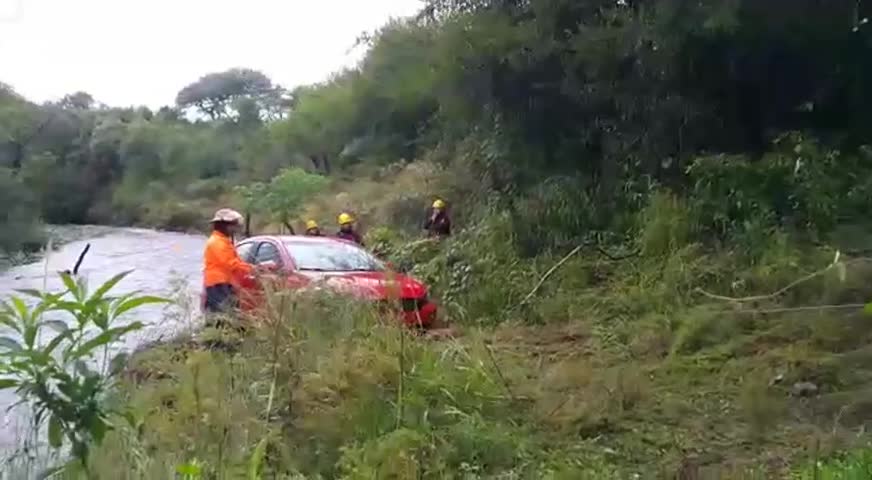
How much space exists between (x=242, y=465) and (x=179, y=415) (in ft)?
2.57

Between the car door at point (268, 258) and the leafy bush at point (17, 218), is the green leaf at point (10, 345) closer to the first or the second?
the car door at point (268, 258)

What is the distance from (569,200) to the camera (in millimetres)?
13281

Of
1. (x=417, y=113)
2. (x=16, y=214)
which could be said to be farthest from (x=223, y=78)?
(x=417, y=113)

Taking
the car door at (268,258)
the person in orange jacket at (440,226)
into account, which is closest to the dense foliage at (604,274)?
the person in orange jacket at (440,226)

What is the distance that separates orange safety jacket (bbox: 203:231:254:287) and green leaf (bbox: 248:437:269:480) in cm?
389

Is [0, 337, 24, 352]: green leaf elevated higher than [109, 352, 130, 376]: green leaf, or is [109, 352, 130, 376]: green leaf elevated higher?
[0, 337, 24, 352]: green leaf

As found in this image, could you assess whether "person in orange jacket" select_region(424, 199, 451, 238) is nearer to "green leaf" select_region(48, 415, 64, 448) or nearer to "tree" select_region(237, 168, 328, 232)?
"green leaf" select_region(48, 415, 64, 448)

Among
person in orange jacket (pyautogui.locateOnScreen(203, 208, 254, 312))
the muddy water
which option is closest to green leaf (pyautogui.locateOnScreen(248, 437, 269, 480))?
the muddy water

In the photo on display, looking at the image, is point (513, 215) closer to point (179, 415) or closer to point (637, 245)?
point (637, 245)

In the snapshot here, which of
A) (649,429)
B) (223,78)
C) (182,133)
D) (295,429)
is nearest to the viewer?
(295,429)

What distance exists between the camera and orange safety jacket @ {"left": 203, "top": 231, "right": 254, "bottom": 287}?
897 centimetres

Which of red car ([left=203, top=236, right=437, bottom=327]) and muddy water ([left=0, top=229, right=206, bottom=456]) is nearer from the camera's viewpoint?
muddy water ([left=0, top=229, right=206, bottom=456])

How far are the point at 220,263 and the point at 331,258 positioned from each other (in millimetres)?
2272

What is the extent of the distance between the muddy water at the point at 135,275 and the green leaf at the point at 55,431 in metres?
0.90
